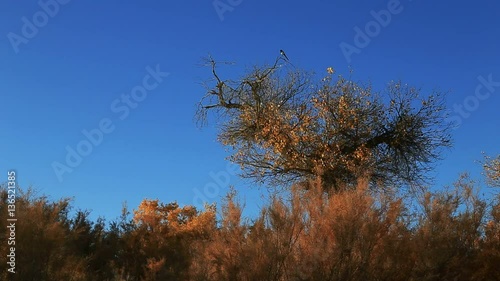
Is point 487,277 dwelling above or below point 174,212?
below

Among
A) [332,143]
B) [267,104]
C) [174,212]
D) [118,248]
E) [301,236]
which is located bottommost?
[301,236]

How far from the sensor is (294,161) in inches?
910

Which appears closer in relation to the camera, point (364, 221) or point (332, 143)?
point (364, 221)

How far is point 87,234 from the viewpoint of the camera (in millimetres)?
14984

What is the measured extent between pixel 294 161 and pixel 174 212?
720 centimetres

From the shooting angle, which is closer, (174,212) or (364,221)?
(364,221)

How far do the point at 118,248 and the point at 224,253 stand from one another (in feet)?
21.4

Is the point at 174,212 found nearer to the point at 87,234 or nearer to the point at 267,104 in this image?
the point at 267,104

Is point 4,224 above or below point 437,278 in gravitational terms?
above

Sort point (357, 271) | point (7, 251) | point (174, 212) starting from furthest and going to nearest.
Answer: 1. point (174, 212)
2. point (7, 251)
3. point (357, 271)

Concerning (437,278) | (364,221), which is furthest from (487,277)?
(364,221)

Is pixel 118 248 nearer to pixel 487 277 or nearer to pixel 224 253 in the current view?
pixel 224 253

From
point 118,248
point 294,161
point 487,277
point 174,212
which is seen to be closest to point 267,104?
point 294,161

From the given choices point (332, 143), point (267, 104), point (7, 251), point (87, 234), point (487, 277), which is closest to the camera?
point (7, 251)
